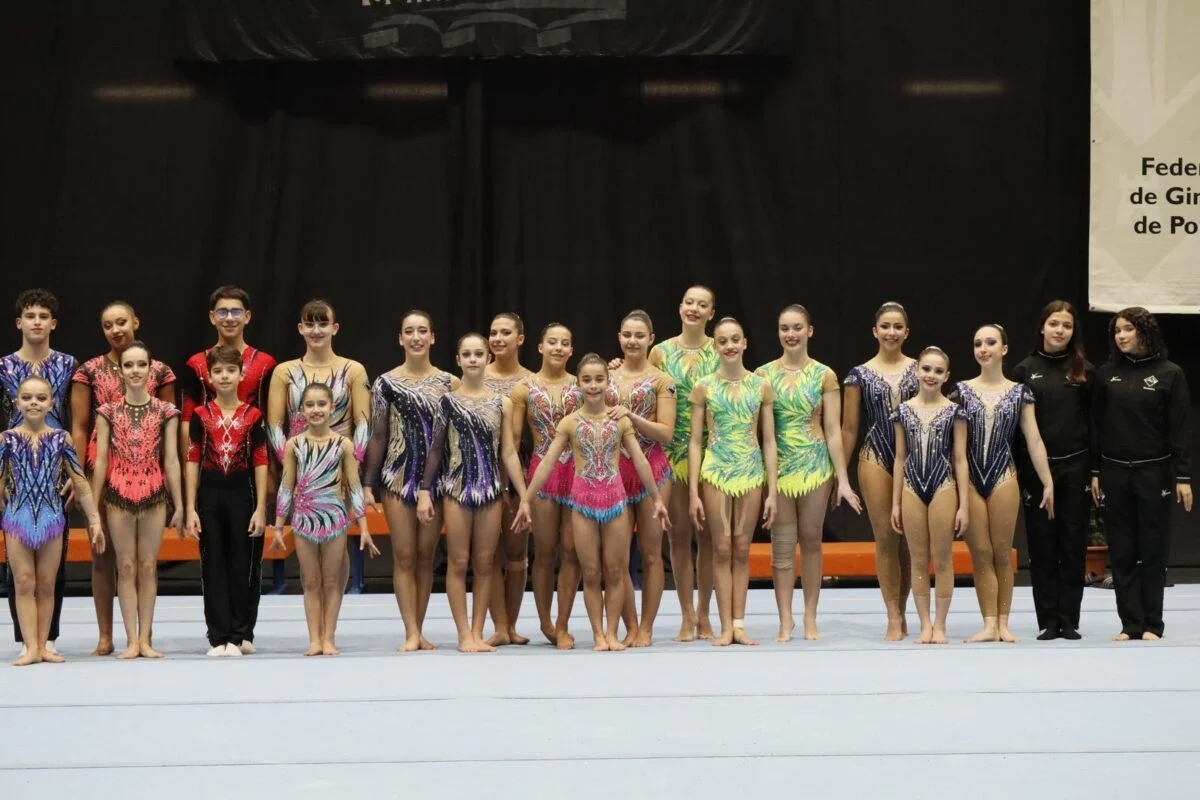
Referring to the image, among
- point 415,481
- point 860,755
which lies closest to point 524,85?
point 415,481

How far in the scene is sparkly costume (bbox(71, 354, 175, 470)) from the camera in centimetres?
609

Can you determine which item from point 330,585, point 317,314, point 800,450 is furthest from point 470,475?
point 800,450

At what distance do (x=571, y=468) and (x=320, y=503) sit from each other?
3.39 feet

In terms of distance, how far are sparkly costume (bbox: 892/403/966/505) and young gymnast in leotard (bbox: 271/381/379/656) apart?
2315 mm

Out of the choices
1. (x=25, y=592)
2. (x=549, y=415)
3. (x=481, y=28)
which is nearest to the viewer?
(x=25, y=592)

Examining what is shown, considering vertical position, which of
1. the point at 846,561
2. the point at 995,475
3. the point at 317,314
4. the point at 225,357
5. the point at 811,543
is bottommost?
the point at 846,561

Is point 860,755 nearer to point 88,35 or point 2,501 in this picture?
point 2,501

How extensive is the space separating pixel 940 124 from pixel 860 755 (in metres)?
6.40

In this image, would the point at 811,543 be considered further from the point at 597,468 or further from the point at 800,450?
the point at 597,468

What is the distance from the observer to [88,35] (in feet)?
31.6

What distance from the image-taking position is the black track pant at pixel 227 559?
6.03 meters

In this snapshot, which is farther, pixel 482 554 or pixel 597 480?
pixel 482 554

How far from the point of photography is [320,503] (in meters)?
5.95

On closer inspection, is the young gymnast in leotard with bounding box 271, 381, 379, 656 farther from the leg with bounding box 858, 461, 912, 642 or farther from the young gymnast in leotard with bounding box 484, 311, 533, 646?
the leg with bounding box 858, 461, 912, 642
